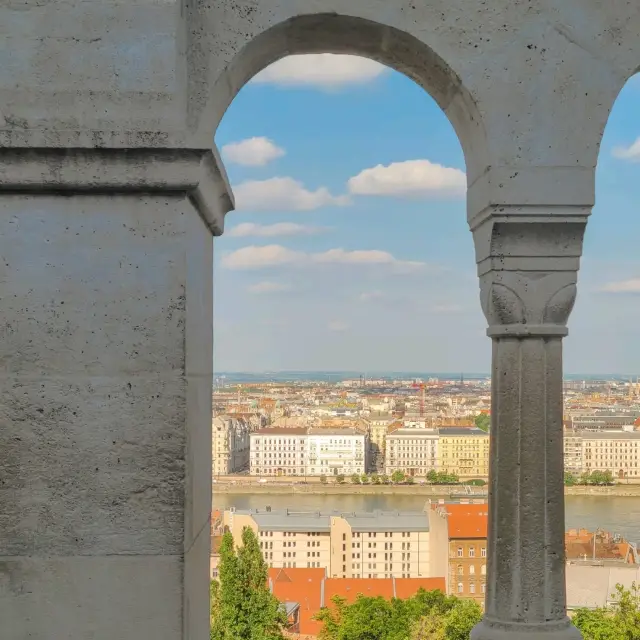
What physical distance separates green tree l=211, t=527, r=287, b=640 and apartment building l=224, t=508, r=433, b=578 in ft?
63.7

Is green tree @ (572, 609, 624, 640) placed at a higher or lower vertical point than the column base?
lower

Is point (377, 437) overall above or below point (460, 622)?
above

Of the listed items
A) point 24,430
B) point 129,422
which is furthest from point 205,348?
point 24,430

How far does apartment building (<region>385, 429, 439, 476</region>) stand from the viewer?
6188 cm

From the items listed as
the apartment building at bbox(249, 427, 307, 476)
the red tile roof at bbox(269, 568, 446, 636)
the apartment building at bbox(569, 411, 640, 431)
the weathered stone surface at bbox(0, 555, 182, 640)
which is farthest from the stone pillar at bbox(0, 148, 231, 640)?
the apartment building at bbox(249, 427, 307, 476)

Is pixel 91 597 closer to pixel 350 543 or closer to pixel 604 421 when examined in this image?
pixel 604 421

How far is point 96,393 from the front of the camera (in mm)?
2164

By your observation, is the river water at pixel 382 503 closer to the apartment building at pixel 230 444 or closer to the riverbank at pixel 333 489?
the riverbank at pixel 333 489

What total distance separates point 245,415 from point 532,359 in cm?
6022

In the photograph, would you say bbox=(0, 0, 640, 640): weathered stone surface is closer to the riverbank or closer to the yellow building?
the riverbank

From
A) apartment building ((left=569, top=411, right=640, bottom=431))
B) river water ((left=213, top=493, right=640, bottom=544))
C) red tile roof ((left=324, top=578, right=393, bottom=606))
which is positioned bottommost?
red tile roof ((left=324, top=578, right=393, bottom=606))

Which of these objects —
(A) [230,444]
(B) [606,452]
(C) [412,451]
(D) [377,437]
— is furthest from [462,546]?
(D) [377,437]

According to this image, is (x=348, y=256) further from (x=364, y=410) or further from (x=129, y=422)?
(x=129, y=422)

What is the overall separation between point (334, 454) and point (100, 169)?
66048mm
